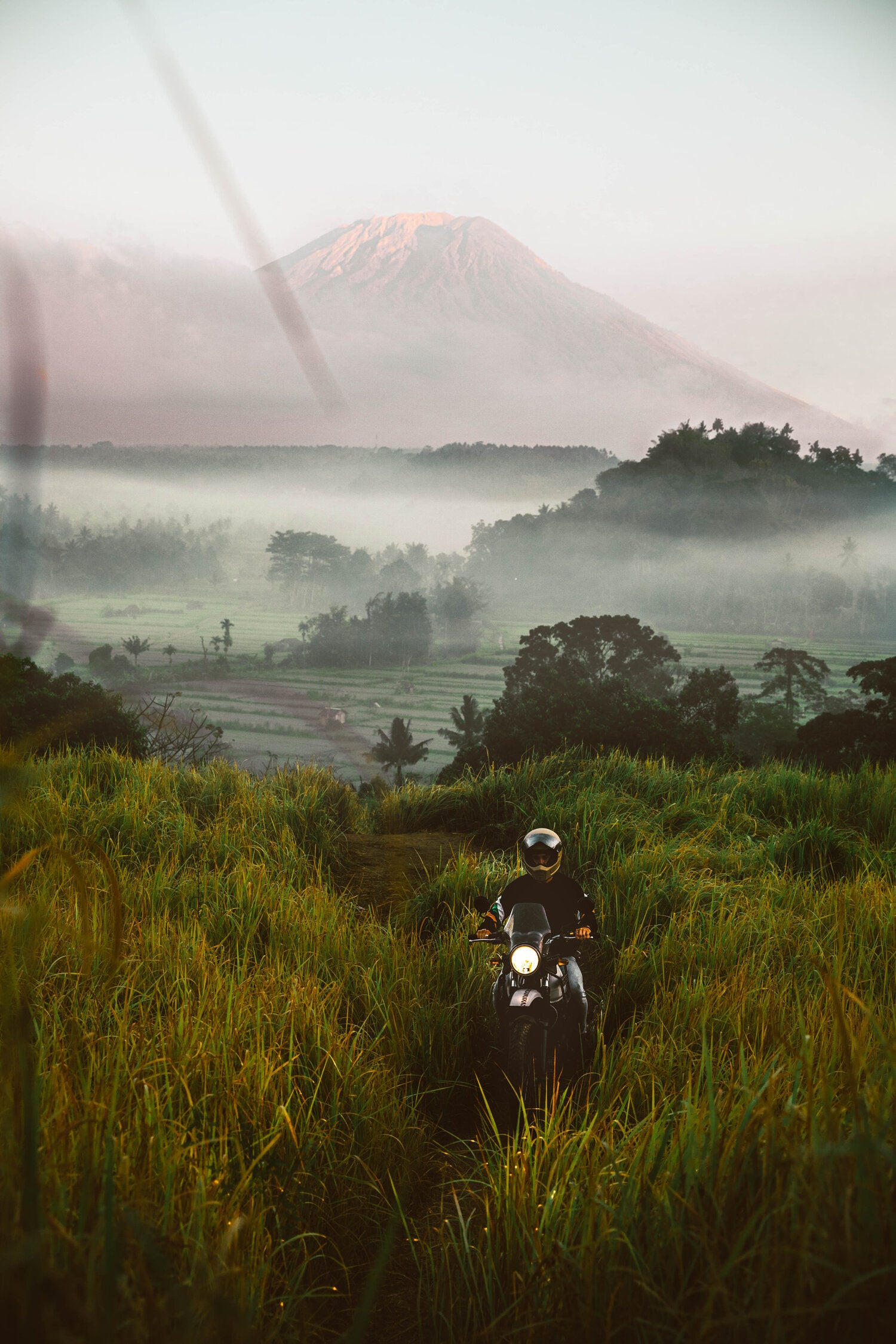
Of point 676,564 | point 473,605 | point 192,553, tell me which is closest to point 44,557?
point 192,553

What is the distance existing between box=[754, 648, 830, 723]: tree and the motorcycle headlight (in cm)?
1813

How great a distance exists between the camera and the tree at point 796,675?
20.1m

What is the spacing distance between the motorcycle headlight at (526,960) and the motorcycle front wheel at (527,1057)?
0.27 metres

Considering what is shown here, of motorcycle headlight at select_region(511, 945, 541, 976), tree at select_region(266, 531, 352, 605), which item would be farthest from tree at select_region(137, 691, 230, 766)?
tree at select_region(266, 531, 352, 605)

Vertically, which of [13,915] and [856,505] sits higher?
[856,505]

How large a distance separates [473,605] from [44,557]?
2096 inches

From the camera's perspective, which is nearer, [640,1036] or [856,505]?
[640,1036]

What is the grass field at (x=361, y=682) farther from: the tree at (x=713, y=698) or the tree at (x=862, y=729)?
the tree at (x=862, y=729)

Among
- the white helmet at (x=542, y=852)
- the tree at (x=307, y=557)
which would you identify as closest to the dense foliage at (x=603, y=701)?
the white helmet at (x=542, y=852)

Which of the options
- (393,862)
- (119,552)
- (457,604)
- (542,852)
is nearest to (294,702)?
(457,604)

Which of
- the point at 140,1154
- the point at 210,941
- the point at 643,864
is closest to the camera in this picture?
the point at 140,1154

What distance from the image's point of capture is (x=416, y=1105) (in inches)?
122

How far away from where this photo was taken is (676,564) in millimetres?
77312

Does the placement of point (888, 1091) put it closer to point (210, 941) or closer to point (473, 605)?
point (210, 941)
